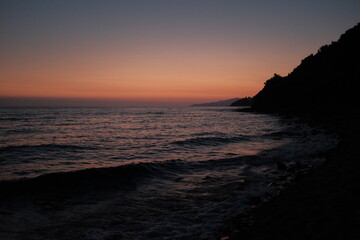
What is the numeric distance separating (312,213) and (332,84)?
56.2 meters

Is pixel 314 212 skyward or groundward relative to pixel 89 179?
skyward

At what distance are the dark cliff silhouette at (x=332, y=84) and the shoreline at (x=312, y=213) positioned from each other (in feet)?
98.4

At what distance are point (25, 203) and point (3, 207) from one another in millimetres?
684

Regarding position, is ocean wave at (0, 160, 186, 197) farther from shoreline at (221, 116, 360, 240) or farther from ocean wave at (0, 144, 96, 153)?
ocean wave at (0, 144, 96, 153)

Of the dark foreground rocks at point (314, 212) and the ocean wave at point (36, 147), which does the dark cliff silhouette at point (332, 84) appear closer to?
the dark foreground rocks at point (314, 212)

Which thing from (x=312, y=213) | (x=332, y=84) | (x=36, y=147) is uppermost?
(x=332, y=84)

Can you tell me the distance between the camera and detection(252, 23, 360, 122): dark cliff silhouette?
43.8 metres

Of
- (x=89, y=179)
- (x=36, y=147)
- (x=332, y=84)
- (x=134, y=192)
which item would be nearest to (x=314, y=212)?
(x=134, y=192)

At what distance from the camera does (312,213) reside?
18.3 feet

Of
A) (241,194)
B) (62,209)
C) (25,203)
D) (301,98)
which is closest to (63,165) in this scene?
(25,203)

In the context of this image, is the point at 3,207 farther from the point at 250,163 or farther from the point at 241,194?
the point at 250,163

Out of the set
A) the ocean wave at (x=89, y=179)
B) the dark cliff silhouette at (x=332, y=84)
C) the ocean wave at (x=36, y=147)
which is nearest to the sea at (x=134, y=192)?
the ocean wave at (x=89, y=179)

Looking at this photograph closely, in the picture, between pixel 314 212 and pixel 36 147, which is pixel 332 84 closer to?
pixel 314 212

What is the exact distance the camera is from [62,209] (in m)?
8.34
